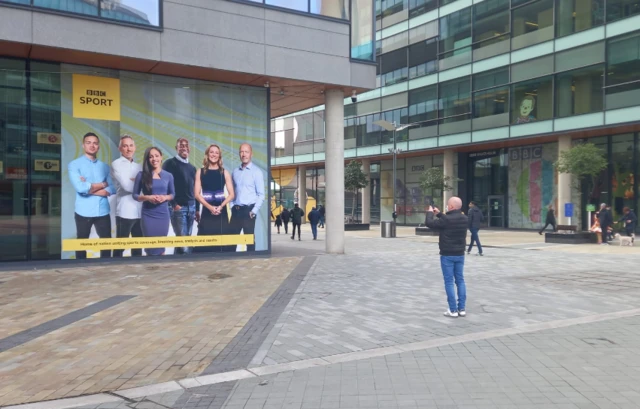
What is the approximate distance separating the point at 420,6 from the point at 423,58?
12.6 feet

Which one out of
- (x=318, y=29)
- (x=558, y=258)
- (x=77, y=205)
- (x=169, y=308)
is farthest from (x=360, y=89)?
(x=169, y=308)

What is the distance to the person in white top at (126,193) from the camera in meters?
14.1

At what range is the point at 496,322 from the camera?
24.5 ft

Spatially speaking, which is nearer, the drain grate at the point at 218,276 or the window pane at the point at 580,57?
the drain grate at the point at 218,276

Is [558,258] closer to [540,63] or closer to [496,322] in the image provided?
[496,322]

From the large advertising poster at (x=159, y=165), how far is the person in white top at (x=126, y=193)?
26 mm

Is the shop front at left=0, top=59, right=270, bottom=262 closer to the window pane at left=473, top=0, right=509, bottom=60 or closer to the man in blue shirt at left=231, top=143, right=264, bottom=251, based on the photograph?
the man in blue shirt at left=231, top=143, right=264, bottom=251

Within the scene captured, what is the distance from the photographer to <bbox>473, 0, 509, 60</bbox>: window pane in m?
31.5

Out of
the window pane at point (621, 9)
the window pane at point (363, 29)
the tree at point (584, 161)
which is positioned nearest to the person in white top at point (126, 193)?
the window pane at point (363, 29)

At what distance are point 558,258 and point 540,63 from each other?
17.2m

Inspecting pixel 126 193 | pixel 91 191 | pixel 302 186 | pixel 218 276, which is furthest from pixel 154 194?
pixel 302 186

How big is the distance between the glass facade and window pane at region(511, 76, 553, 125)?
22870mm

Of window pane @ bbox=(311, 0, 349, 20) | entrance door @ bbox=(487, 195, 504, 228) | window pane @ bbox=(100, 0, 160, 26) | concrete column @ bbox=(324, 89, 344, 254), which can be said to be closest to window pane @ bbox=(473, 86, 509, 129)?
entrance door @ bbox=(487, 195, 504, 228)

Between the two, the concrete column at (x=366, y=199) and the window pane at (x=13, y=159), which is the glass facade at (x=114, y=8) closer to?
the window pane at (x=13, y=159)
